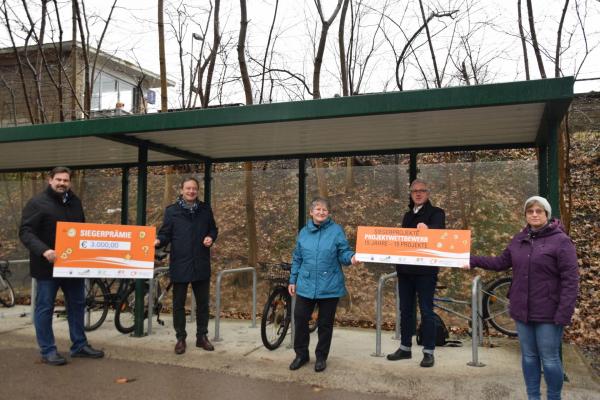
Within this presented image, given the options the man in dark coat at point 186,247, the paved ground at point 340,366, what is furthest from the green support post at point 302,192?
the man in dark coat at point 186,247

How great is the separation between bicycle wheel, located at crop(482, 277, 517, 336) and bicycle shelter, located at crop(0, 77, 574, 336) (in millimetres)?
1430

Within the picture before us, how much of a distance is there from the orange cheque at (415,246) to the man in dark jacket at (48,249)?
2795 millimetres

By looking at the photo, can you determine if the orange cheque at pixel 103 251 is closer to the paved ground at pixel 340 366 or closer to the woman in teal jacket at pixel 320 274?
the paved ground at pixel 340 366

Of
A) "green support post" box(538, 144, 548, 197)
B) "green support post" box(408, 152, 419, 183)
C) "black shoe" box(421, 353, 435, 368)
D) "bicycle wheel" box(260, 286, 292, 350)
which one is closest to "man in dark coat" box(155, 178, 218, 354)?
"bicycle wheel" box(260, 286, 292, 350)

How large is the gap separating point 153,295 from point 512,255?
442cm

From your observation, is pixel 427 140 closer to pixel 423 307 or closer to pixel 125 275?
pixel 423 307

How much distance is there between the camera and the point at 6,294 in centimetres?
801

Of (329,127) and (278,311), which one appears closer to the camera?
(329,127)

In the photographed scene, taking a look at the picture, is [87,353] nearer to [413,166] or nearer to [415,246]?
[415,246]

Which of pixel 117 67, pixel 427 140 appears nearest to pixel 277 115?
pixel 427 140

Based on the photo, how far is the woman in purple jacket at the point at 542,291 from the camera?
10.3 feet

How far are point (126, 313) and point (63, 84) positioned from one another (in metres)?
11.9

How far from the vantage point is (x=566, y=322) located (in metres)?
3.08

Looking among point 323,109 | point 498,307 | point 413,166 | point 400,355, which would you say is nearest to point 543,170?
point 413,166
